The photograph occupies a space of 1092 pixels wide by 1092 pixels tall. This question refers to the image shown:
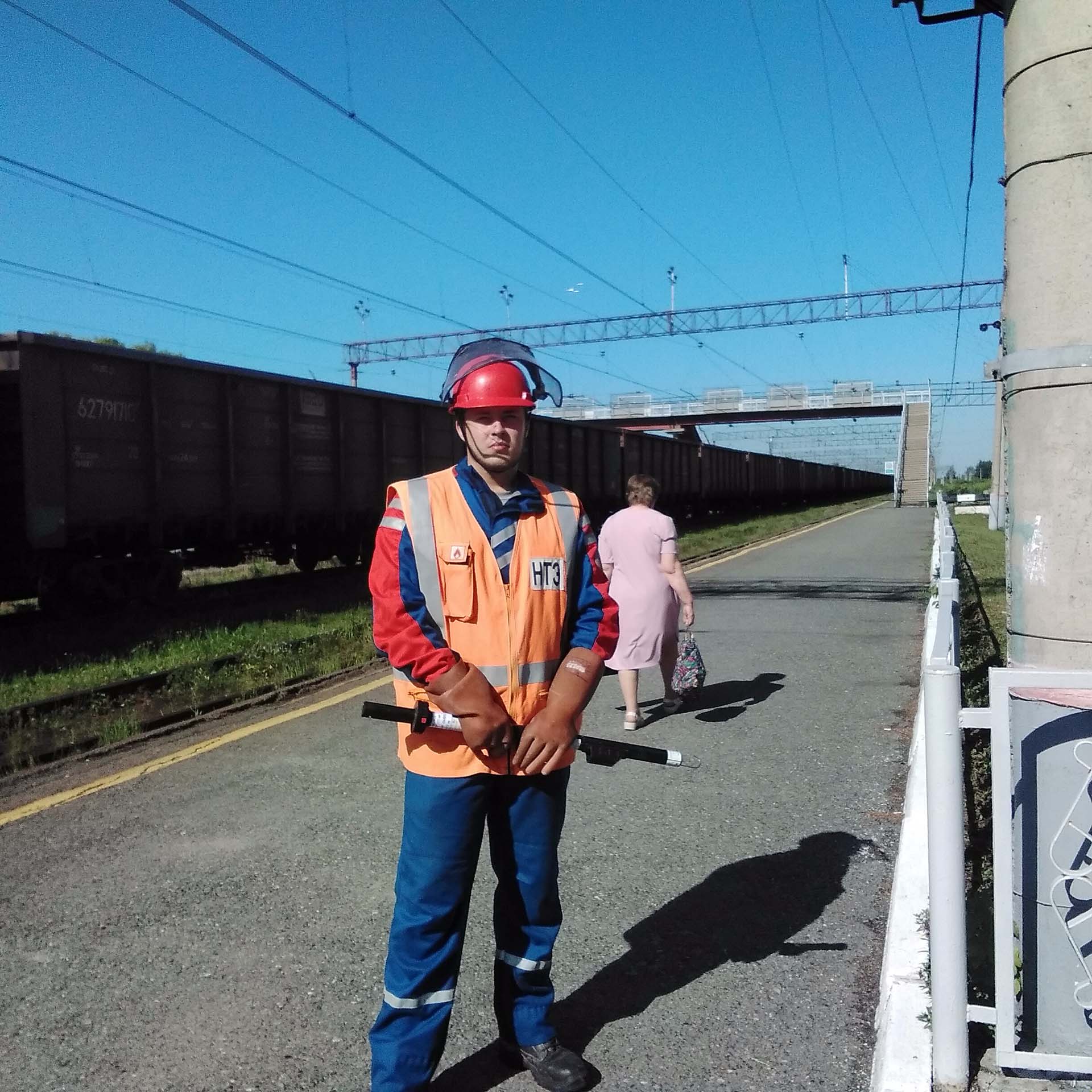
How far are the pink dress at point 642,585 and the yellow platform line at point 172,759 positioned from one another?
211 cm

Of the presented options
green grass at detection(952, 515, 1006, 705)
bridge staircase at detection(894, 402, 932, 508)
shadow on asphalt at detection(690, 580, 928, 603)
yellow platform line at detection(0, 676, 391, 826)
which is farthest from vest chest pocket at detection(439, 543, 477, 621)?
bridge staircase at detection(894, 402, 932, 508)

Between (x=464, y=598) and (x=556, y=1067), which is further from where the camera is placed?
(x=556, y=1067)

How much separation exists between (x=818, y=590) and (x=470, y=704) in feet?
44.3

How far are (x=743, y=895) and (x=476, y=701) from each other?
2.06m

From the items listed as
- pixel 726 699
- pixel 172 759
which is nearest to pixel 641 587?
pixel 726 699

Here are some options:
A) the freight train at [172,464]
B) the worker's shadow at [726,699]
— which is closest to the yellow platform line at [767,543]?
the worker's shadow at [726,699]

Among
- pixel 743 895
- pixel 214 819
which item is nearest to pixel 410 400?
pixel 214 819

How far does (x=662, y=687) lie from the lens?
856cm

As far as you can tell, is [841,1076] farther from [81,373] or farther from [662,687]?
[81,373]

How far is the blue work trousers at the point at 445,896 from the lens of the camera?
2.77m

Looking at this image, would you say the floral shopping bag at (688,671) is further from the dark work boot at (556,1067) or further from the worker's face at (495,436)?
the worker's face at (495,436)

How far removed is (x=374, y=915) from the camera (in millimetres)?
3979

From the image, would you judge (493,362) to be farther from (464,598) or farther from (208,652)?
(208,652)

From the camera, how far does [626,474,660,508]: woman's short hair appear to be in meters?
7.30
